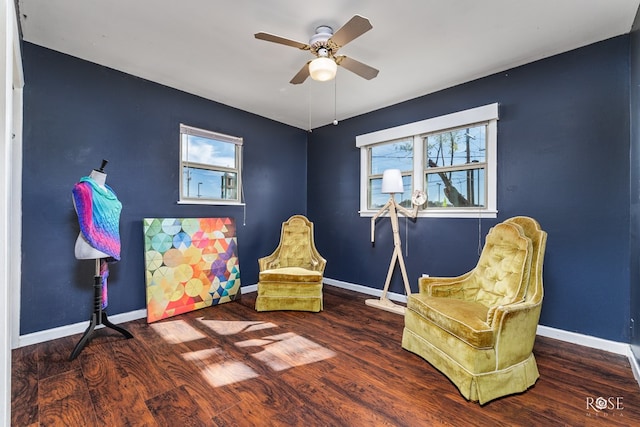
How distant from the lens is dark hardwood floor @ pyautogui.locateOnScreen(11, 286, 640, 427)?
1.64 meters

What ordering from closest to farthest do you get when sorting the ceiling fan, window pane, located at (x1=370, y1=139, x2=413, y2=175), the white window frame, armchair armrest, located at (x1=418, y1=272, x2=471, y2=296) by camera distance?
the ceiling fan → armchair armrest, located at (x1=418, y1=272, x2=471, y2=296) → the white window frame → window pane, located at (x1=370, y1=139, x2=413, y2=175)

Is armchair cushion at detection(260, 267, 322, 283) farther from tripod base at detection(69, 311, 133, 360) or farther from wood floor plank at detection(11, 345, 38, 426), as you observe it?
wood floor plank at detection(11, 345, 38, 426)

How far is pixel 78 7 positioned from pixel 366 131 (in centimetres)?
326

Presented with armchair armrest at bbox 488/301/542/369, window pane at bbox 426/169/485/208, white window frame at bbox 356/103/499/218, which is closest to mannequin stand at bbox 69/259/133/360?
armchair armrest at bbox 488/301/542/369

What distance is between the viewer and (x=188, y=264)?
3.36 meters

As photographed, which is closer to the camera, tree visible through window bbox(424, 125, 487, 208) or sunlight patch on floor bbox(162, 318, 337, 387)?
sunlight patch on floor bbox(162, 318, 337, 387)

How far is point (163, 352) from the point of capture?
7.75 feet

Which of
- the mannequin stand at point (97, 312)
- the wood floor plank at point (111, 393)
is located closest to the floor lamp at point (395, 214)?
the wood floor plank at point (111, 393)

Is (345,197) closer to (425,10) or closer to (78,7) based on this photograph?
(425,10)

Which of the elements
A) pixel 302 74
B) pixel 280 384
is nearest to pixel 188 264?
pixel 280 384

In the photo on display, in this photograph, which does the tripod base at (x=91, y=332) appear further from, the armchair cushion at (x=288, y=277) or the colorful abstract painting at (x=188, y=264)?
the armchair cushion at (x=288, y=277)

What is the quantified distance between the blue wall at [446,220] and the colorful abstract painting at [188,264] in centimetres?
17

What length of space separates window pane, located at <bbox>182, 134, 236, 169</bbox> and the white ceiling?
645mm

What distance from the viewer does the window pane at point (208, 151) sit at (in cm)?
357
